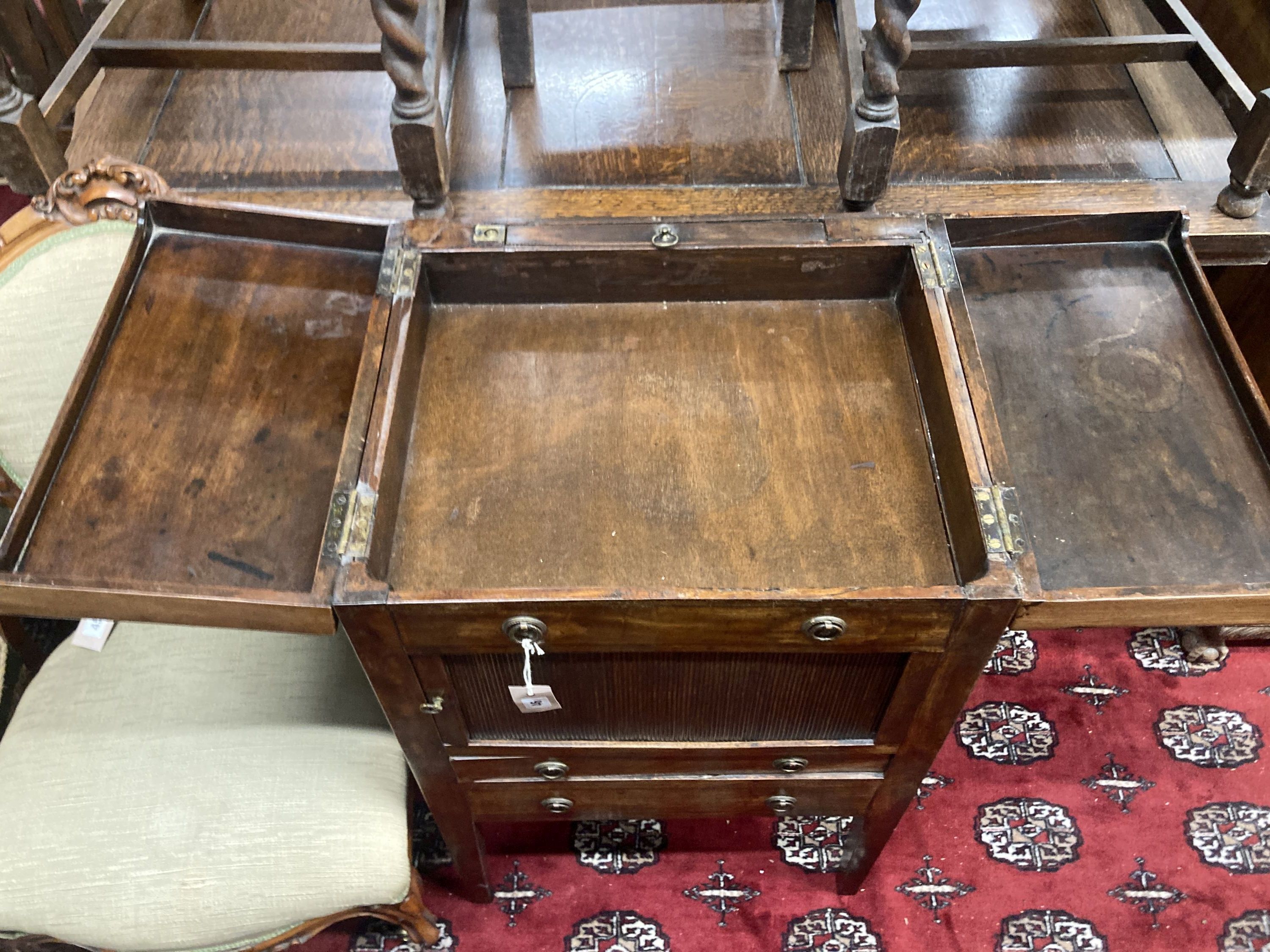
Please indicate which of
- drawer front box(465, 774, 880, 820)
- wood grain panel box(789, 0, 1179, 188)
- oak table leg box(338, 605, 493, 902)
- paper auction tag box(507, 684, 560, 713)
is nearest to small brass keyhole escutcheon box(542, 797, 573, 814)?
drawer front box(465, 774, 880, 820)

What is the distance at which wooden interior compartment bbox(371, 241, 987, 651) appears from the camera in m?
0.91

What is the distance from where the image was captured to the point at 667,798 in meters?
1.23

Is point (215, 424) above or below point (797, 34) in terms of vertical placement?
below

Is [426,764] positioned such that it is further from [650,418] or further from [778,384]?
[778,384]

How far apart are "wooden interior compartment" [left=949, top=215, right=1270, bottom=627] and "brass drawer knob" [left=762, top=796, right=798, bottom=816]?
1.53 ft

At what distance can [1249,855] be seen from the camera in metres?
1.53

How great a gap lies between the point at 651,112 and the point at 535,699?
0.94 meters

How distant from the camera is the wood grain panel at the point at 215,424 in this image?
93cm

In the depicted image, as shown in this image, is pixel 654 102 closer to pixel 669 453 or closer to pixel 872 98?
pixel 872 98

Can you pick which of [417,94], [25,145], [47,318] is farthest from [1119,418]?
[25,145]

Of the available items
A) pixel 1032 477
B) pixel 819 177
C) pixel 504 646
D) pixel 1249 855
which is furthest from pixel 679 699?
pixel 1249 855

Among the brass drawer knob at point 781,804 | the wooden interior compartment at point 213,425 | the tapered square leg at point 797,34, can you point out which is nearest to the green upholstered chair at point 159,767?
the wooden interior compartment at point 213,425

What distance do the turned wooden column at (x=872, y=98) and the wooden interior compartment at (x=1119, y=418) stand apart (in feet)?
0.43

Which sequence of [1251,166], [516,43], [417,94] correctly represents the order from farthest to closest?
[516,43] → [1251,166] → [417,94]
